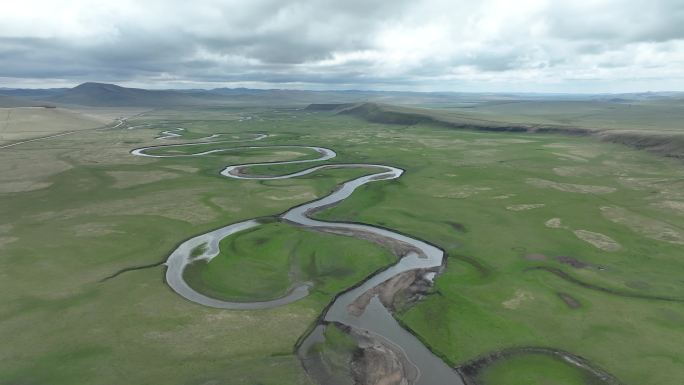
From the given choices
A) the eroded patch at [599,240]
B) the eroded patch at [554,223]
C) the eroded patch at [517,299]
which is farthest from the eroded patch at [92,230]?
the eroded patch at [599,240]

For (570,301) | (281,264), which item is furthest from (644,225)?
(281,264)

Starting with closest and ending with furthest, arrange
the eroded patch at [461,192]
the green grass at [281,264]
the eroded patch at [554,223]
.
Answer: the green grass at [281,264]
the eroded patch at [554,223]
the eroded patch at [461,192]

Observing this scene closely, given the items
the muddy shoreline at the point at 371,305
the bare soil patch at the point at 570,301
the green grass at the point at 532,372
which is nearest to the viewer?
the green grass at the point at 532,372

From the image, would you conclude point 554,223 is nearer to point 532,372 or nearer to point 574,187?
point 574,187

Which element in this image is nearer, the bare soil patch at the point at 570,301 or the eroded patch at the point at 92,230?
the bare soil patch at the point at 570,301

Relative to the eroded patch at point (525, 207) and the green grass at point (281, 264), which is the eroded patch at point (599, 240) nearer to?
the eroded patch at point (525, 207)
